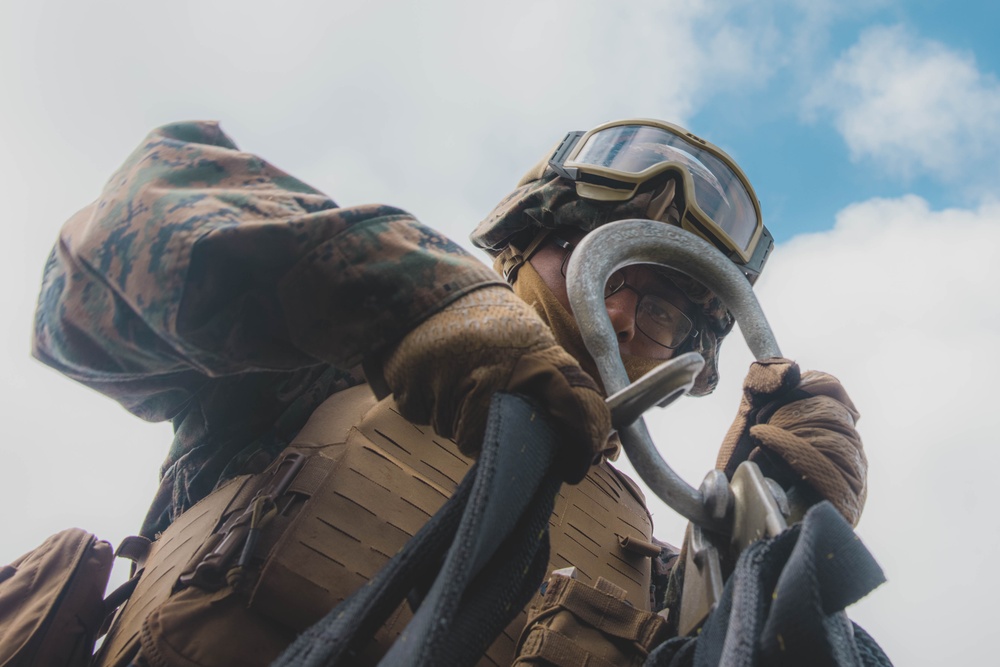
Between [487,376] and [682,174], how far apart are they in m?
1.80

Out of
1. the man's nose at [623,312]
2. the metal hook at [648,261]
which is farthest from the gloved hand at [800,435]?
the man's nose at [623,312]

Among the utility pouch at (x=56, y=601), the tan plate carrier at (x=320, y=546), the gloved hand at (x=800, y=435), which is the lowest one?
the utility pouch at (x=56, y=601)

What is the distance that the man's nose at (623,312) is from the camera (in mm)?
2588

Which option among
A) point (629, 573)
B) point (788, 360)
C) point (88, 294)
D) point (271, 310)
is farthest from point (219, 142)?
point (629, 573)

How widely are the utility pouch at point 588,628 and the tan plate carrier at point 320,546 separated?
114mm

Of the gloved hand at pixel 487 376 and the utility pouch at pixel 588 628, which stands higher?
the gloved hand at pixel 487 376

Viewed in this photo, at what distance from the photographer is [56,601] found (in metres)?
2.02

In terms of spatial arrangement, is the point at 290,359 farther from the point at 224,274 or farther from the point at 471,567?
the point at 471,567

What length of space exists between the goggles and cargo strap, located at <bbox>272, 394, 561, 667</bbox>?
173 cm

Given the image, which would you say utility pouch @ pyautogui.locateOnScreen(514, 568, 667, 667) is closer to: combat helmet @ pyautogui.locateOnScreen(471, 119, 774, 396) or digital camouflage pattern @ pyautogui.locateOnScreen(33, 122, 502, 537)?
digital camouflage pattern @ pyautogui.locateOnScreen(33, 122, 502, 537)

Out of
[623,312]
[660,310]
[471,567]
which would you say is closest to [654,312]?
[660,310]

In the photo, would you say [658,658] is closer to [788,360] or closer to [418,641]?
[418,641]

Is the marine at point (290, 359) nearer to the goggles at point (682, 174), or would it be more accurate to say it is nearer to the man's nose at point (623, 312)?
the man's nose at point (623, 312)

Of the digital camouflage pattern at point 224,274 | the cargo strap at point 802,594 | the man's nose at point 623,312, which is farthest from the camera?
the man's nose at point 623,312
